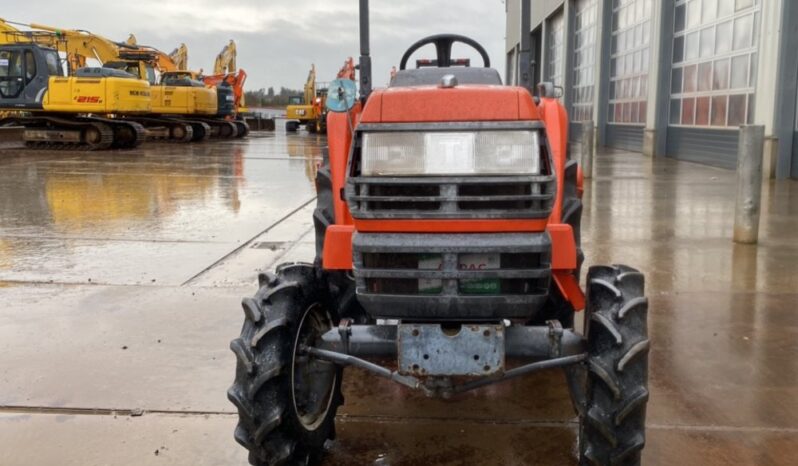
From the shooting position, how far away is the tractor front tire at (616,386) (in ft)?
8.45

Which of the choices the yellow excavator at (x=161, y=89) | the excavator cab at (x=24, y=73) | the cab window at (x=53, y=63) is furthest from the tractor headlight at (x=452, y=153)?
the yellow excavator at (x=161, y=89)

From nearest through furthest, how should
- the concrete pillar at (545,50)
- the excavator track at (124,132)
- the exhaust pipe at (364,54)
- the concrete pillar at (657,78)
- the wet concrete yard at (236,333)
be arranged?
1. the wet concrete yard at (236,333)
2. the exhaust pipe at (364,54)
3. the concrete pillar at (657,78)
4. the excavator track at (124,132)
5. the concrete pillar at (545,50)

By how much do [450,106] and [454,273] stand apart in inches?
23.2

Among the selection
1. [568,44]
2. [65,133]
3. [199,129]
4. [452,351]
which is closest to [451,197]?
[452,351]

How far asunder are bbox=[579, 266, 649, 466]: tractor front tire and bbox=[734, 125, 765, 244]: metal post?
4583 mm

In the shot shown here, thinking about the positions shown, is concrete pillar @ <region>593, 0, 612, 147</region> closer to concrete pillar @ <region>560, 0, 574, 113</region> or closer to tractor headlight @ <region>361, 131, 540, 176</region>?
concrete pillar @ <region>560, 0, 574, 113</region>

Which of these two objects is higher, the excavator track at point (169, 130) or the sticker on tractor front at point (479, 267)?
the excavator track at point (169, 130)

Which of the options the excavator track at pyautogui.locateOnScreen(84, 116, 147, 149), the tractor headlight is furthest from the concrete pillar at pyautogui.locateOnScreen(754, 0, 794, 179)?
the excavator track at pyautogui.locateOnScreen(84, 116, 147, 149)

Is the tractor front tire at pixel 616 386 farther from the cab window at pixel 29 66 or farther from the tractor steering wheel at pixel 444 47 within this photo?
the cab window at pixel 29 66

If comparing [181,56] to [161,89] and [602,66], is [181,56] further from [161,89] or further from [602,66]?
[602,66]

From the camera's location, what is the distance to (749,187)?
671 centimetres

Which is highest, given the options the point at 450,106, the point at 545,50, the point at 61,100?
the point at 545,50

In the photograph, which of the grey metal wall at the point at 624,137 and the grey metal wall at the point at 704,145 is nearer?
the grey metal wall at the point at 704,145

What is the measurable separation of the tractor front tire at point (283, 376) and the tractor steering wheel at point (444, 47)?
2138 millimetres
